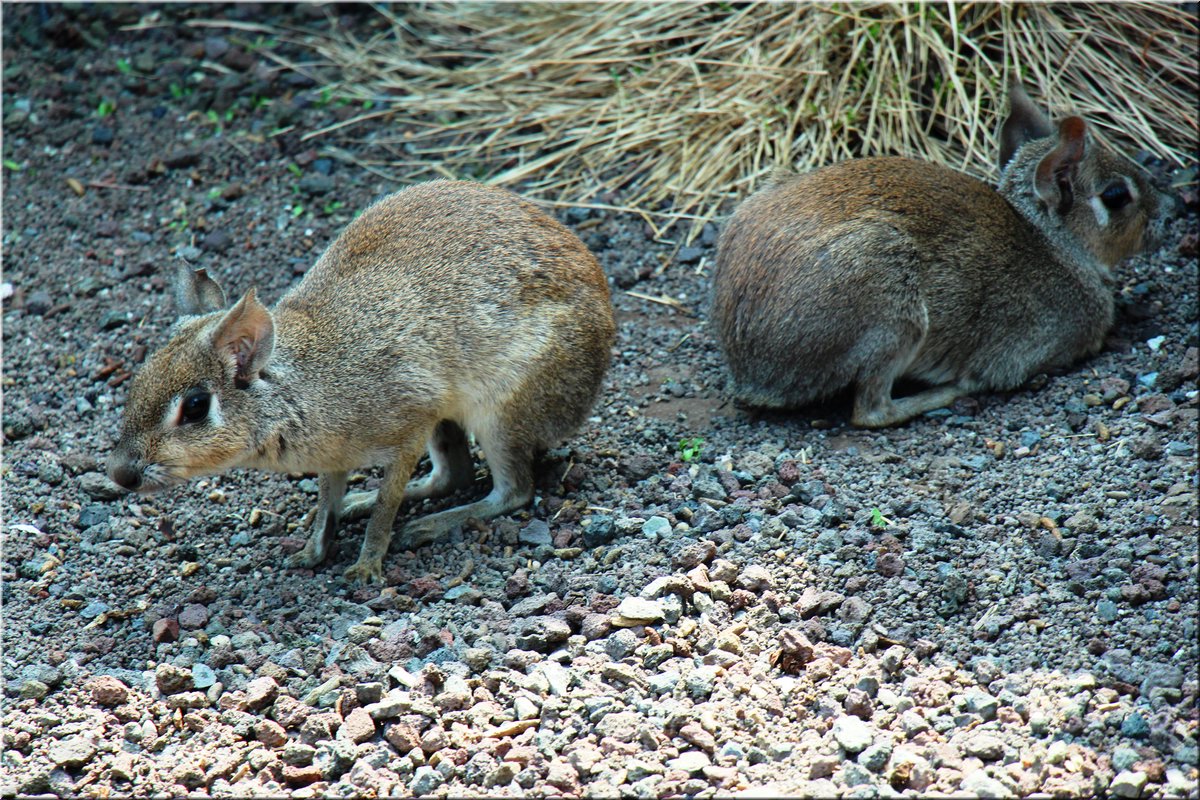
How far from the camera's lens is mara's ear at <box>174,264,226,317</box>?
5680 mm

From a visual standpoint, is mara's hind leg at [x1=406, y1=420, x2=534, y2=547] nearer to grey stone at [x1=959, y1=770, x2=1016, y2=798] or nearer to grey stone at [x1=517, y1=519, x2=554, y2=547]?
grey stone at [x1=517, y1=519, x2=554, y2=547]

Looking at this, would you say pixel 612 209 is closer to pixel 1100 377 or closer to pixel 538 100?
pixel 538 100

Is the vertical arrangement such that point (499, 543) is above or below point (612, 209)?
below

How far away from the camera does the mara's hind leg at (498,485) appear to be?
585 cm

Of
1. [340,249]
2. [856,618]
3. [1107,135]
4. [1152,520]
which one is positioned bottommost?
[856,618]

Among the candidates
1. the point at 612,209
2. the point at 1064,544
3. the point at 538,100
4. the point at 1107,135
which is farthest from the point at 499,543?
the point at 1107,135

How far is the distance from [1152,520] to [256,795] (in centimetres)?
356

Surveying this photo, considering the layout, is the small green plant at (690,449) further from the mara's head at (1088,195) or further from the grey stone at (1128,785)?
the grey stone at (1128,785)

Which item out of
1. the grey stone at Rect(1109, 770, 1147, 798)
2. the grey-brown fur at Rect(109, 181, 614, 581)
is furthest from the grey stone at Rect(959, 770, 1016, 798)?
the grey-brown fur at Rect(109, 181, 614, 581)

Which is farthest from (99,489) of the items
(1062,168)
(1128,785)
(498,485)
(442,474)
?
(1062,168)

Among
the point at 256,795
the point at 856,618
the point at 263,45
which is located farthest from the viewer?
the point at 263,45

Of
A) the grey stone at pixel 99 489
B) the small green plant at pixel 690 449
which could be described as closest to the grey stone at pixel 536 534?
the small green plant at pixel 690 449

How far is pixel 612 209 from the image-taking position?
8.00m

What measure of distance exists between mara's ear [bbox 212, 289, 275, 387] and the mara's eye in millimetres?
4538
